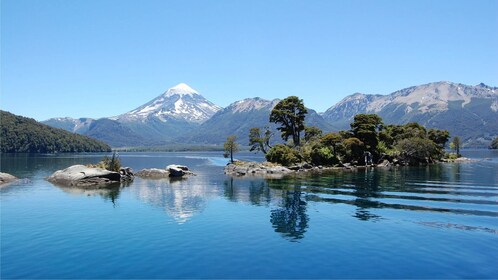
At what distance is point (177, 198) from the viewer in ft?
166

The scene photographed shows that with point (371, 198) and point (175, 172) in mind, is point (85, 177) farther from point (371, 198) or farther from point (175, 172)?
point (371, 198)

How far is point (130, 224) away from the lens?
33938 millimetres

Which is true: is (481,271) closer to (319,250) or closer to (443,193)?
(319,250)

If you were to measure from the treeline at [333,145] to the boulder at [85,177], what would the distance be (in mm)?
51229

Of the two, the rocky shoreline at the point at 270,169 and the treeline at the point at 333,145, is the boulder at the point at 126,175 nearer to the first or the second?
the rocky shoreline at the point at 270,169

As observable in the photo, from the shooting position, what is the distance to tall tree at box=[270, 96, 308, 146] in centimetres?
11900

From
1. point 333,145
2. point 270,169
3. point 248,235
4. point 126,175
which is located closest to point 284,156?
point 270,169

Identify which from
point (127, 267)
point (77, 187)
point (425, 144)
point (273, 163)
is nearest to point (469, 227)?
point (127, 267)

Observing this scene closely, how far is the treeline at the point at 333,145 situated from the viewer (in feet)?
372

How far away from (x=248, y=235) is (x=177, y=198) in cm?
2266

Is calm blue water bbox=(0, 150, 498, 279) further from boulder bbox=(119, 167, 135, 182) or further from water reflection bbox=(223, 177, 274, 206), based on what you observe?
boulder bbox=(119, 167, 135, 182)

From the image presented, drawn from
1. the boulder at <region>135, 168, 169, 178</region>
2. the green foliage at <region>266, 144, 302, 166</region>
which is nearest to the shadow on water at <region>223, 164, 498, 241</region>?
the boulder at <region>135, 168, 169, 178</region>

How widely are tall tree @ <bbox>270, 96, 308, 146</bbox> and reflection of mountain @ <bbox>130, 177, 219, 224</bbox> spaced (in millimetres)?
60638

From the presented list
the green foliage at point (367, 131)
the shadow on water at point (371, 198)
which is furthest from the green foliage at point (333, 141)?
the shadow on water at point (371, 198)
